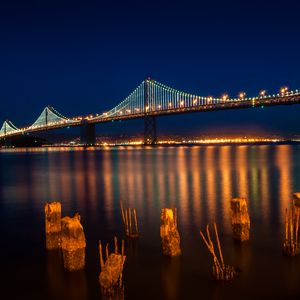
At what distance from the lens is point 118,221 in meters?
9.19

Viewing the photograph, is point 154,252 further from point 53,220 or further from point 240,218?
point 53,220

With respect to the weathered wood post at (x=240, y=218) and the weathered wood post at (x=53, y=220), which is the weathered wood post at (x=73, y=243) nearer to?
the weathered wood post at (x=53, y=220)

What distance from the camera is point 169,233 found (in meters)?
5.86

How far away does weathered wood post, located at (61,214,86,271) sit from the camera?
535cm

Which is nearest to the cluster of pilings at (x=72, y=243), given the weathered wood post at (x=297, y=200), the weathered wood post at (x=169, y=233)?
the weathered wood post at (x=169, y=233)

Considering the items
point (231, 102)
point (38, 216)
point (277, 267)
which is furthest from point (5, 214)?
point (231, 102)

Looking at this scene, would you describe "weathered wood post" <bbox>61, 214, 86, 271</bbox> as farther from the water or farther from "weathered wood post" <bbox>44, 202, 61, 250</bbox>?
"weathered wood post" <bbox>44, 202, 61, 250</bbox>

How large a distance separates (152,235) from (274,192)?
24.2 feet

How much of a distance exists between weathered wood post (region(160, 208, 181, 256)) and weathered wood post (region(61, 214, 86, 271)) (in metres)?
1.14

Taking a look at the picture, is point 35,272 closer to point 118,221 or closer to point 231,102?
point 118,221

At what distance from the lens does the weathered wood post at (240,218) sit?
21.2 ft

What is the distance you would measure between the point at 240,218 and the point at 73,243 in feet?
8.77

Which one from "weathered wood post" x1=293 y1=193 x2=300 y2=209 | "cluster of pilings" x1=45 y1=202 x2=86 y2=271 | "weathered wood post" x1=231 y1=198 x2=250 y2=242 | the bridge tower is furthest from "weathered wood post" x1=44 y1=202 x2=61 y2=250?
the bridge tower

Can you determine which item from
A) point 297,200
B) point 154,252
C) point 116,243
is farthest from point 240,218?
point 116,243
